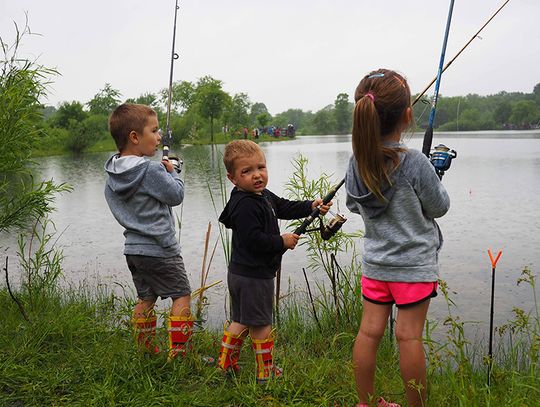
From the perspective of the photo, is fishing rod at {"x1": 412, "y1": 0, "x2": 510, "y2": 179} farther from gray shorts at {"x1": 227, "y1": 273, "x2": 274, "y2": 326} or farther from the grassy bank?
gray shorts at {"x1": 227, "y1": 273, "x2": 274, "y2": 326}

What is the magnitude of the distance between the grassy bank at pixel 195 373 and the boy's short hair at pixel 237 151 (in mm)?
949

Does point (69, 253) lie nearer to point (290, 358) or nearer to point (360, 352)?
point (290, 358)

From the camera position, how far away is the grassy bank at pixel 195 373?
2.25 meters

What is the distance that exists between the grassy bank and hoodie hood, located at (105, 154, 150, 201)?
2.58 feet

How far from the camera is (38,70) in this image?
11.0 feet

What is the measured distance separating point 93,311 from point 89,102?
44.6 m

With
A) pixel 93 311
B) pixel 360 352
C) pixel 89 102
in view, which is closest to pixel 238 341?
pixel 360 352

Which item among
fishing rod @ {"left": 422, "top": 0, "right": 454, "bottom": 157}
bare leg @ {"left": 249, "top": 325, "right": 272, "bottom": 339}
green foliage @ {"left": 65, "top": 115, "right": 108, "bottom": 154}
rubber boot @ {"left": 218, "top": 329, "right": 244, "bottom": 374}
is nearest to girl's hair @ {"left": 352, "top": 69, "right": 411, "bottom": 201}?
fishing rod @ {"left": 422, "top": 0, "right": 454, "bottom": 157}

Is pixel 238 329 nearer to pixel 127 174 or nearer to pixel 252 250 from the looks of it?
pixel 252 250

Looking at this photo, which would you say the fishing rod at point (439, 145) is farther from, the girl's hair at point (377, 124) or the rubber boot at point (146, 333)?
the rubber boot at point (146, 333)

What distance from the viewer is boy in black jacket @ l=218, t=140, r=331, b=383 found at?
2.43m

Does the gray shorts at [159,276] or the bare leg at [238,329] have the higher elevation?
the gray shorts at [159,276]

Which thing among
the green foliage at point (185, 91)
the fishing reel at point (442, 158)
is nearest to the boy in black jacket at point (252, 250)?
the fishing reel at point (442, 158)

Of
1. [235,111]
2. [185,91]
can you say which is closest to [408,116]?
[235,111]
